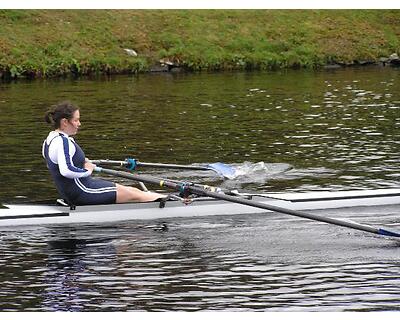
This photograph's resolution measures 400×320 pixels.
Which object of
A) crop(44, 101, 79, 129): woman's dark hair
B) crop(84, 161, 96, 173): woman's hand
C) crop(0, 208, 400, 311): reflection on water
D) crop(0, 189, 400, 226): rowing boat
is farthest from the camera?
crop(0, 189, 400, 226): rowing boat

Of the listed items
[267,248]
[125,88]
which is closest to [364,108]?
[125,88]

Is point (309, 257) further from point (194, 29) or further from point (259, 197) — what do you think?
point (194, 29)

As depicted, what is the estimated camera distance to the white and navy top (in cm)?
1593

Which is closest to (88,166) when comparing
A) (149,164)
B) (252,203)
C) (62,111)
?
(62,111)

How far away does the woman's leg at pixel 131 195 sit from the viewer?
16.7 m

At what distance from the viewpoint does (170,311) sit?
39.2ft

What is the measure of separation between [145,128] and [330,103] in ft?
28.0

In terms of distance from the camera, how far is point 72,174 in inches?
627

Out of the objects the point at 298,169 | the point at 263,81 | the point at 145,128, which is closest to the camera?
the point at 298,169

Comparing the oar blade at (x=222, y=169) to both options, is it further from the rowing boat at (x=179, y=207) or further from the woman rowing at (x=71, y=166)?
the woman rowing at (x=71, y=166)

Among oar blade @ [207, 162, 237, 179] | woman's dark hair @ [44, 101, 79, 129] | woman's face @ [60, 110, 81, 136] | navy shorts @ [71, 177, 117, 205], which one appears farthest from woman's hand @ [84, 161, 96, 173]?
oar blade @ [207, 162, 237, 179]

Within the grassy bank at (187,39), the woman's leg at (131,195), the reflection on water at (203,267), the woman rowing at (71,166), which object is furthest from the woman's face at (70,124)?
the grassy bank at (187,39)

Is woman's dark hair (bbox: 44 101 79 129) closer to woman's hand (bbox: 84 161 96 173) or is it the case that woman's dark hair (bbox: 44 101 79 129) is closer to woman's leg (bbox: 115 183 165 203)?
woman's hand (bbox: 84 161 96 173)

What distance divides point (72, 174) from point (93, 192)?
0.68 metres
